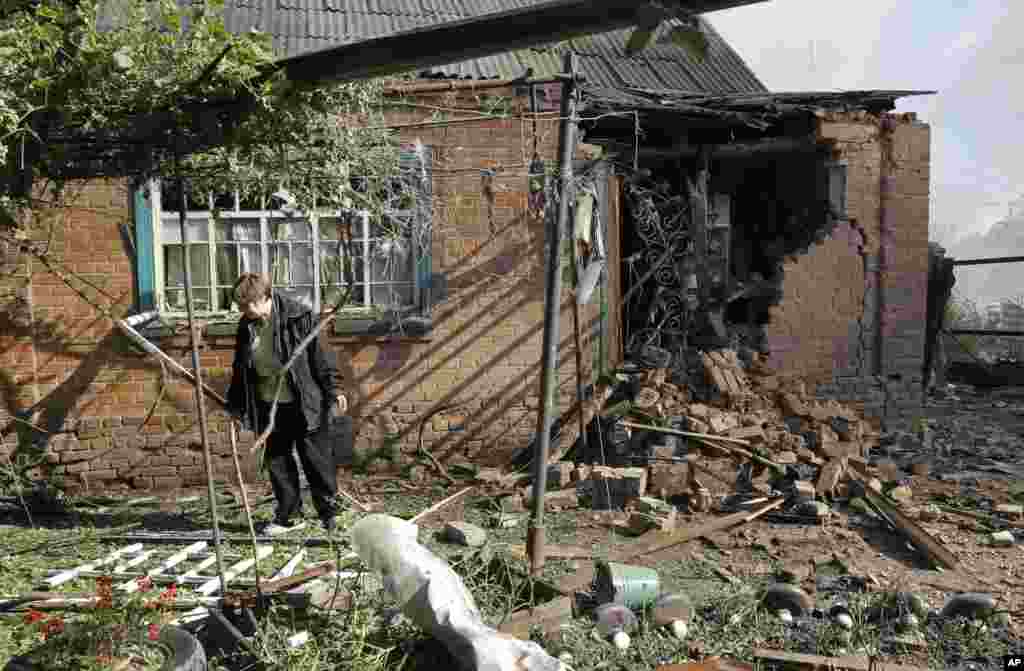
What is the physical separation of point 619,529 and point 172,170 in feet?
12.8

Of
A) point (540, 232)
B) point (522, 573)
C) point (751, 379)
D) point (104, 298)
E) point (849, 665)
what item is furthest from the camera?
point (751, 379)

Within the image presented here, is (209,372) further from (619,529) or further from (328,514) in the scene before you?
(619,529)

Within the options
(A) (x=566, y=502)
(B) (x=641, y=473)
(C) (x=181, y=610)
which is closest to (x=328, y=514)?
(C) (x=181, y=610)

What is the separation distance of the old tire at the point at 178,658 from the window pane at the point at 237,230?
4.57 metres

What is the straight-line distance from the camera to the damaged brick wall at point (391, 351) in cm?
683

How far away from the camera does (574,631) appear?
12.7ft

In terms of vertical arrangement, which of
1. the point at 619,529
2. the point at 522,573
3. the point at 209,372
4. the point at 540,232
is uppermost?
the point at 540,232

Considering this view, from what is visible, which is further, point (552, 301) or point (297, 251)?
point (297, 251)

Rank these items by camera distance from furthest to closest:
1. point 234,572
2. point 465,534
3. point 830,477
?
1. point 830,477
2. point 465,534
3. point 234,572

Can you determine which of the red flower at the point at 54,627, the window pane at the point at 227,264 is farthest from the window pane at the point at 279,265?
the red flower at the point at 54,627

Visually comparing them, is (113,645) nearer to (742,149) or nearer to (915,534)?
(915,534)

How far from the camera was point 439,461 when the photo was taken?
7406 millimetres

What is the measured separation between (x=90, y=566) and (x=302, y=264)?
3.24 meters

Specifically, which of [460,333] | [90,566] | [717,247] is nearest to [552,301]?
[460,333]
